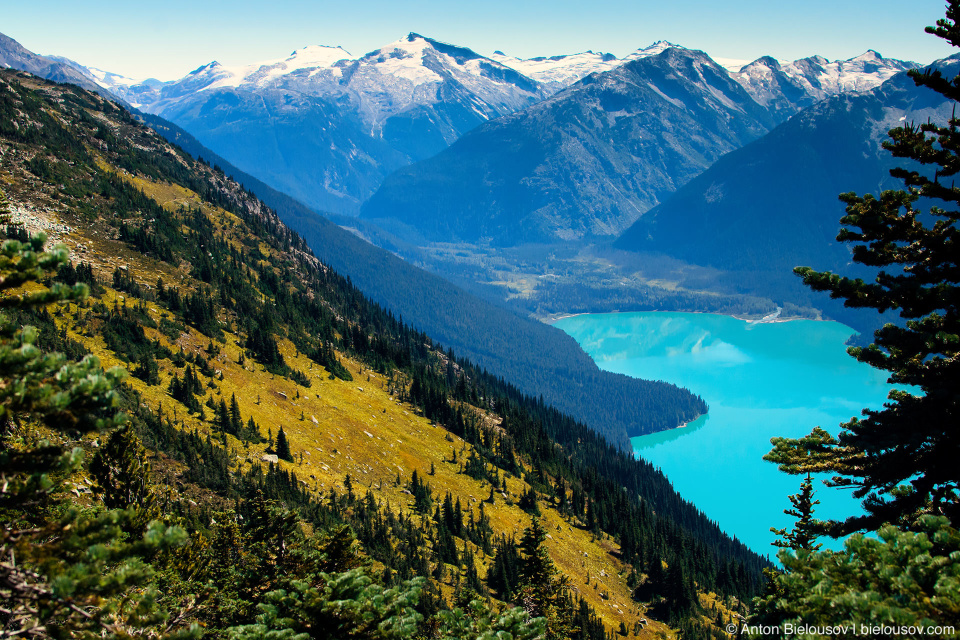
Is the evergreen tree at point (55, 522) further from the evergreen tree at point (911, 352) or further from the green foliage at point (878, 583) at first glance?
the evergreen tree at point (911, 352)

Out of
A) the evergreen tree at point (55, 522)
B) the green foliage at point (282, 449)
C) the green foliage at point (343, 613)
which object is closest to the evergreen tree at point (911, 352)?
the green foliage at point (343, 613)

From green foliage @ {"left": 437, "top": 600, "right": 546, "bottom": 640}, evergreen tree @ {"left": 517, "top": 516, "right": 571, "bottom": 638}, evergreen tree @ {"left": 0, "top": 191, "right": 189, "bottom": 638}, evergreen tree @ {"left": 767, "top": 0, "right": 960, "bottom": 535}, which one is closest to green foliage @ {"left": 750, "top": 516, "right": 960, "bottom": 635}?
evergreen tree @ {"left": 767, "top": 0, "right": 960, "bottom": 535}

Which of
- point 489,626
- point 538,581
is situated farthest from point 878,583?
point 538,581

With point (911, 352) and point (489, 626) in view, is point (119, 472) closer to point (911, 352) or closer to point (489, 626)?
point (489, 626)

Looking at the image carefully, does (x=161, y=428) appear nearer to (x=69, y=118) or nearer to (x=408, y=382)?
(x=408, y=382)

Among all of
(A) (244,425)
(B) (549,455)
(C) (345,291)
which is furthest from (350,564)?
(C) (345,291)
